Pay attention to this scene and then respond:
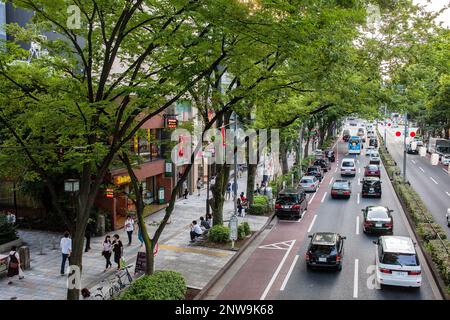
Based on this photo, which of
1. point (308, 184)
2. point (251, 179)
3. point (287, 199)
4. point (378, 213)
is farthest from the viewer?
point (308, 184)

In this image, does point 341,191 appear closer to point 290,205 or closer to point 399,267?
point 290,205

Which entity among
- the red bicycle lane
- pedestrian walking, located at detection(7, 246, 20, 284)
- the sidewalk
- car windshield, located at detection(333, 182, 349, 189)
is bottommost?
the red bicycle lane

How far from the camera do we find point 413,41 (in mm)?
21703

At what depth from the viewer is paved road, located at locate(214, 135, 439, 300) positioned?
1612cm

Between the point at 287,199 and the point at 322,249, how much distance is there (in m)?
11.7

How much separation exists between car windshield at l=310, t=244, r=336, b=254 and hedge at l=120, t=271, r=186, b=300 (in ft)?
20.5

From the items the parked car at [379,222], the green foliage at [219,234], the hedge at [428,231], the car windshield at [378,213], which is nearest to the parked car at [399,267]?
the hedge at [428,231]

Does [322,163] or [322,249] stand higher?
[322,163]

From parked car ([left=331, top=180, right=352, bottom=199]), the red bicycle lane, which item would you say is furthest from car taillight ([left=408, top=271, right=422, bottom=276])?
parked car ([left=331, top=180, right=352, bottom=199])

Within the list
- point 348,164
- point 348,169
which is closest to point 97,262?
point 348,169

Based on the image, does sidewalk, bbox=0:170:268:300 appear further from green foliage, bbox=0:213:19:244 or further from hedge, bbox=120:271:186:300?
hedge, bbox=120:271:186:300

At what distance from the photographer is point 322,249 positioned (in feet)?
60.8

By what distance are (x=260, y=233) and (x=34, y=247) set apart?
40.5 ft

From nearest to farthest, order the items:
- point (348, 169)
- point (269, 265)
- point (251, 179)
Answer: point (269, 265) < point (251, 179) < point (348, 169)
